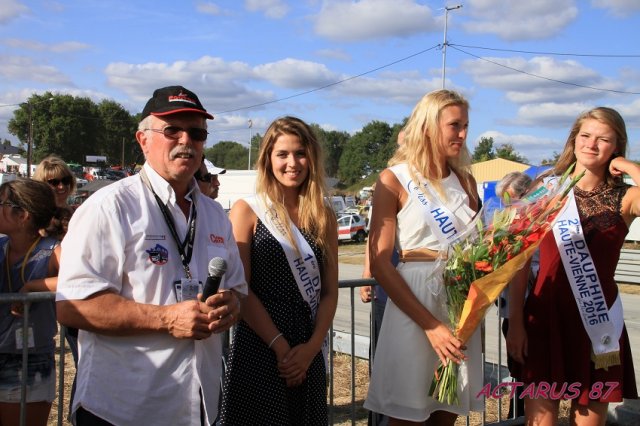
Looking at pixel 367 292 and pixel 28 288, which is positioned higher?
pixel 28 288

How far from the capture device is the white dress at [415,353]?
10.2ft

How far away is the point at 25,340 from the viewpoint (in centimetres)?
314

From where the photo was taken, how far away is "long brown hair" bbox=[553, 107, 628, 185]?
340cm

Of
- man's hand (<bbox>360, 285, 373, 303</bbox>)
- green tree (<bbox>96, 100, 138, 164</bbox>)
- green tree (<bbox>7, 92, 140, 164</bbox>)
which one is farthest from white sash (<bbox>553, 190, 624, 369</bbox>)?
green tree (<bbox>96, 100, 138, 164</bbox>)

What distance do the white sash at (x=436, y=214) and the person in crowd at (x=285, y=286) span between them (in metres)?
0.44

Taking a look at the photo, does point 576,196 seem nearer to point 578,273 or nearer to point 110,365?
point 578,273

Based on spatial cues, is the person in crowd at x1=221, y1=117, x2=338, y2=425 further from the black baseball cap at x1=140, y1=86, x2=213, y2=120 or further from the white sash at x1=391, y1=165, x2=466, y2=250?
the black baseball cap at x1=140, y1=86, x2=213, y2=120

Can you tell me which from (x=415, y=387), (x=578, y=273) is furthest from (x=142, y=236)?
(x=578, y=273)

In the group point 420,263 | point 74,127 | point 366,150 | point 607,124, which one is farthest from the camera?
point 366,150

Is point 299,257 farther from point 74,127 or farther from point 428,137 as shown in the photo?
point 74,127

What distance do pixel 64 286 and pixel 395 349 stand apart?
1.64 meters

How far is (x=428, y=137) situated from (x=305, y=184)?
686 mm

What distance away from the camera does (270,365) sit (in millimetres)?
2947

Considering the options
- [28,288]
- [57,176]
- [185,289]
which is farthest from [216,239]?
[57,176]
